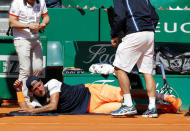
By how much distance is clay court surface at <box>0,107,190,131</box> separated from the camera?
4.96 m

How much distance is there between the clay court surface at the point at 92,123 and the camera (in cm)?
496

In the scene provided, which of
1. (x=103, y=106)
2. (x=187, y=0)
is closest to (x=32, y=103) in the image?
(x=103, y=106)

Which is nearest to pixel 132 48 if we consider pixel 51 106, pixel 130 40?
pixel 130 40

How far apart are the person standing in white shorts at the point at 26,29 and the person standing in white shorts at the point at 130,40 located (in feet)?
4.35

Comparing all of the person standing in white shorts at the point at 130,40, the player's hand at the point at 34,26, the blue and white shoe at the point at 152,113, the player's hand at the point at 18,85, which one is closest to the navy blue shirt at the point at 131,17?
the person standing in white shorts at the point at 130,40

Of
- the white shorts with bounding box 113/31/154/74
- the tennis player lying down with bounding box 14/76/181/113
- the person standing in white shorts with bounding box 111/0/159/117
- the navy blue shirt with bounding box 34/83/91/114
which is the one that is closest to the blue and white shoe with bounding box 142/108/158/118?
the person standing in white shorts with bounding box 111/0/159/117

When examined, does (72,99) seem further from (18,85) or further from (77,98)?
(18,85)

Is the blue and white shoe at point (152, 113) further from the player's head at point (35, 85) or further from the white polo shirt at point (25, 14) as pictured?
the white polo shirt at point (25, 14)

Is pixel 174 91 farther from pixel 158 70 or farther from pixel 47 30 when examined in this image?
pixel 47 30

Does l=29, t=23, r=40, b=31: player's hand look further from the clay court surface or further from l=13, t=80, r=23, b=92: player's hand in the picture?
the clay court surface

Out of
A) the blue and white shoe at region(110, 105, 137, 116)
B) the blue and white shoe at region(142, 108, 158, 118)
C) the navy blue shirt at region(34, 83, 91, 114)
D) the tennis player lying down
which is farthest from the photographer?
the navy blue shirt at region(34, 83, 91, 114)

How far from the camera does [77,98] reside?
6.26 metres

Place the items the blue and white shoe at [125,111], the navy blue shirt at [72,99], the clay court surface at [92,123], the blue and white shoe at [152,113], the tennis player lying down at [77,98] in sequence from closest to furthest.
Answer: the clay court surface at [92,123] → the blue and white shoe at [125,111] → the blue and white shoe at [152,113] → the tennis player lying down at [77,98] → the navy blue shirt at [72,99]

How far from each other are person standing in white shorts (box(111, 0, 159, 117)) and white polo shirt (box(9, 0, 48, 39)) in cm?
140
